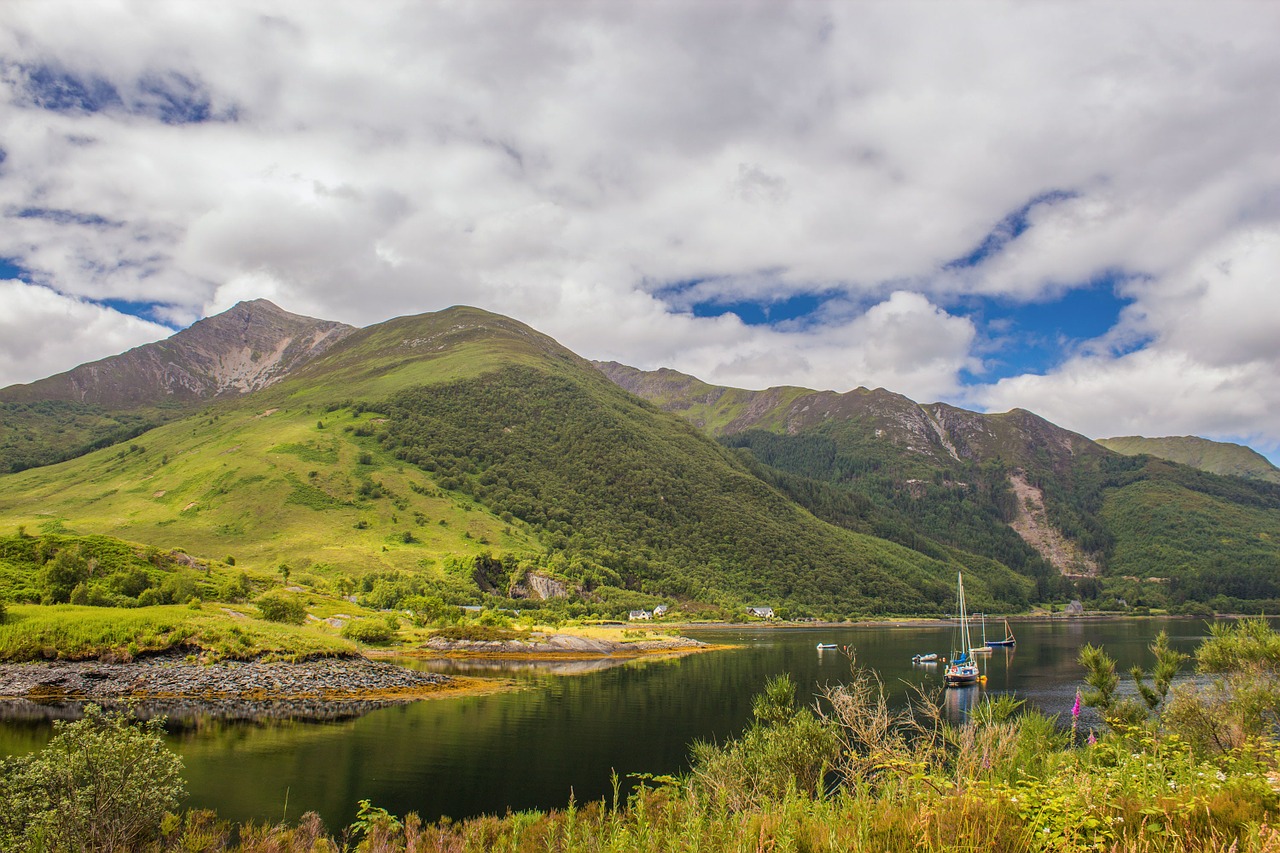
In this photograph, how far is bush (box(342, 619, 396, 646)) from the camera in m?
86.8

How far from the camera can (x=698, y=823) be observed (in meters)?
9.45

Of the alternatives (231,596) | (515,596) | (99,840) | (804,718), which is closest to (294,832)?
(99,840)

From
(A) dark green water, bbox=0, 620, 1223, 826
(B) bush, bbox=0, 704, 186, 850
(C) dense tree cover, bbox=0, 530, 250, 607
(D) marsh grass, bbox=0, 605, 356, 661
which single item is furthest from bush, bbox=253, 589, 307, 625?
(B) bush, bbox=0, 704, 186, 850

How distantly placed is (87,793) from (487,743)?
28.4 metres

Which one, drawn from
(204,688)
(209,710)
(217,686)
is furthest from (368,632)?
(209,710)

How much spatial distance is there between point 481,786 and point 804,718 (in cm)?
1637

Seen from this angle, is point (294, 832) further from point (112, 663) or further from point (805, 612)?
point (805, 612)

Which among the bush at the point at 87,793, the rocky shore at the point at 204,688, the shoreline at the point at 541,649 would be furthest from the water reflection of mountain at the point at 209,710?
the shoreline at the point at 541,649

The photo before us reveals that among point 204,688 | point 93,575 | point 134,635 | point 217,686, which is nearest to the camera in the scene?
point 204,688

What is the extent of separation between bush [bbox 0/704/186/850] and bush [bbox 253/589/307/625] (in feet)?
221

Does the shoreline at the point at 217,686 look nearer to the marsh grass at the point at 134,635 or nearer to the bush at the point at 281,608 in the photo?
the marsh grass at the point at 134,635

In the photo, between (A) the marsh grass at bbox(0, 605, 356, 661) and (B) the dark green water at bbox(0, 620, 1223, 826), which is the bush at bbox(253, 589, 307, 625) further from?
(B) the dark green water at bbox(0, 620, 1223, 826)

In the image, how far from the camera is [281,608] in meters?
79.5

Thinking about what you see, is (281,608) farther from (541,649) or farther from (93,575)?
(541,649)
